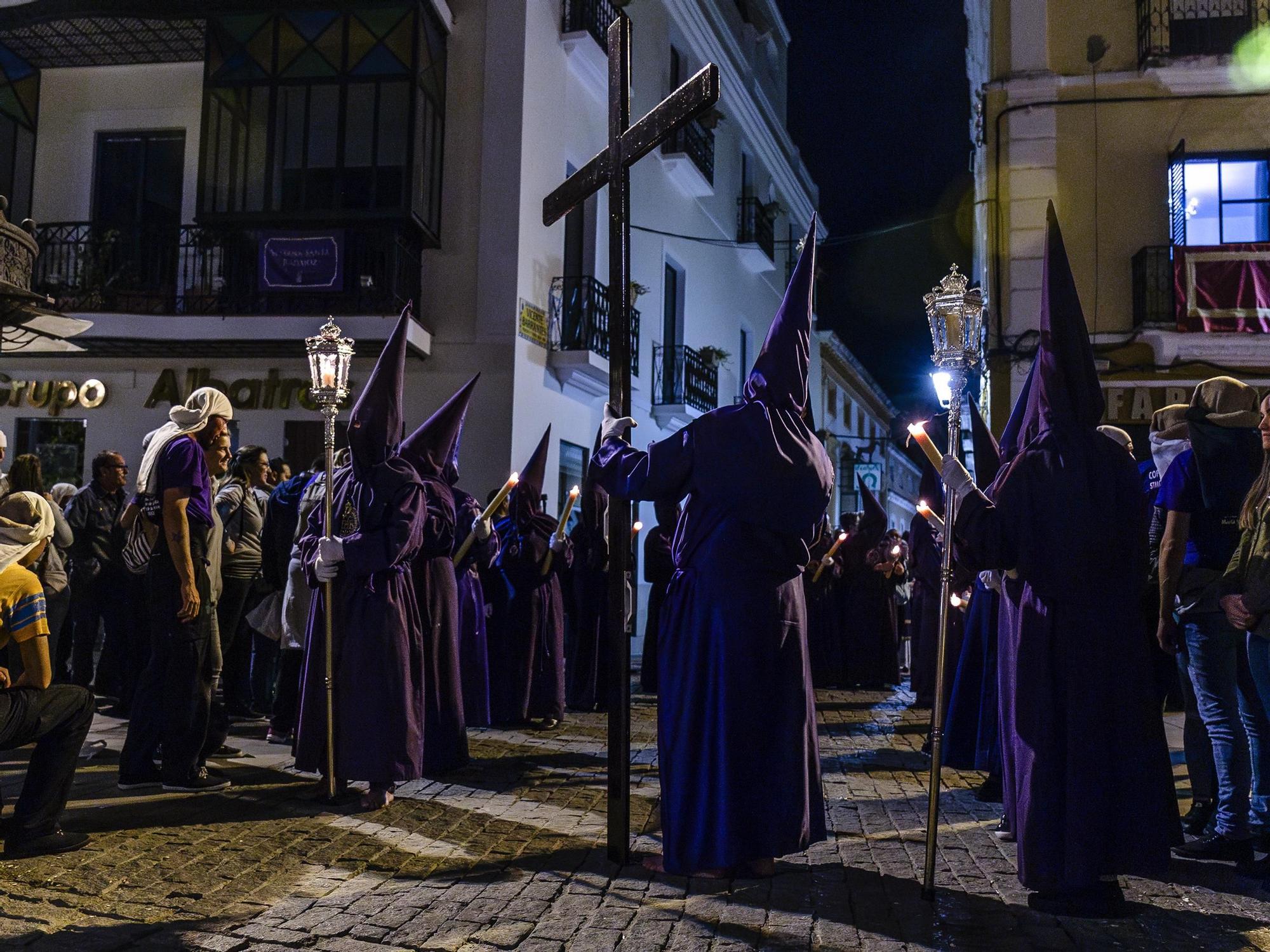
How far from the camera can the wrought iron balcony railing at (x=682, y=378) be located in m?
21.3

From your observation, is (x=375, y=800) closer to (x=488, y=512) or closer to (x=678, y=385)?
(x=488, y=512)

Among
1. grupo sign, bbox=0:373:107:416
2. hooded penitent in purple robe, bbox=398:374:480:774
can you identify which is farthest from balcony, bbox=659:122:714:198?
hooded penitent in purple robe, bbox=398:374:480:774

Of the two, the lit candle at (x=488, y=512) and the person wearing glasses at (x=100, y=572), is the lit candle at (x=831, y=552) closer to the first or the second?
the lit candle at (x=488, y=512)

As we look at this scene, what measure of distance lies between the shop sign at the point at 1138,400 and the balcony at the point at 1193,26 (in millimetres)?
4795

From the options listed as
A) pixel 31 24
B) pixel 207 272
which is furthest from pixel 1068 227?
pixel 31 24

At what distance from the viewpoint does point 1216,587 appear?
5355mm

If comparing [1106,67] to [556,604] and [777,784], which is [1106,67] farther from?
[777,784]

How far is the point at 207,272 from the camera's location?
631 inches

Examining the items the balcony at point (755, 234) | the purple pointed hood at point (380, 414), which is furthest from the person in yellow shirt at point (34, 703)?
the balcony at point (755, 234)

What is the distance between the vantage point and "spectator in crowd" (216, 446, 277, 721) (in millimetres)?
8125

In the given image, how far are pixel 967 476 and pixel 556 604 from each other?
5.86 meters

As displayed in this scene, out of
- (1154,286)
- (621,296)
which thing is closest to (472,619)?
(621,296)

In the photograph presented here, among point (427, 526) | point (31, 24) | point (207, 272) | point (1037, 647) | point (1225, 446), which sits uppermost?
point (31, 24)

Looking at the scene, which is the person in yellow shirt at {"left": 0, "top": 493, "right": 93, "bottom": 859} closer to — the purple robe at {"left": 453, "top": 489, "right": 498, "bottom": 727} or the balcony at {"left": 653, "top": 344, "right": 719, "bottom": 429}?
the purple robe at {"left": 453, "top": 489, "right": 498, "bottom": 727}
